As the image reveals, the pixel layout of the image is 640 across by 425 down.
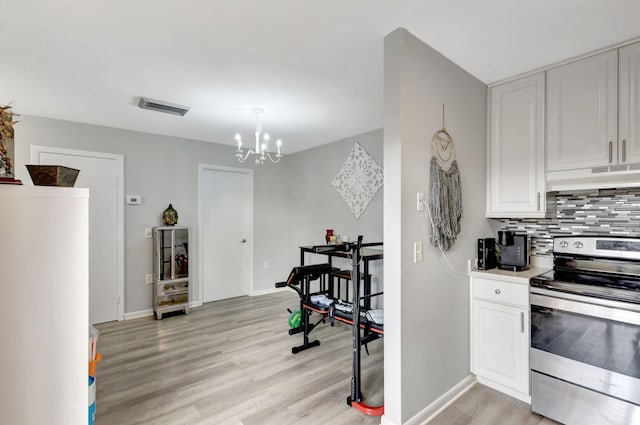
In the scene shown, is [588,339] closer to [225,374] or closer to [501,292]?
[501,292]

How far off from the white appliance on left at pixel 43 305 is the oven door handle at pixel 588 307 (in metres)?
2.57

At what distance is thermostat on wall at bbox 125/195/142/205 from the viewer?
392 centimetres

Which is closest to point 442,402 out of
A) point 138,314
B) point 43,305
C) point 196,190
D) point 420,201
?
point 420,201

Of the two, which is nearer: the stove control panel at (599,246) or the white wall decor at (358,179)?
the stove control panel at (599,246)

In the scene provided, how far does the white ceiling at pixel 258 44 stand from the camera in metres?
1.63

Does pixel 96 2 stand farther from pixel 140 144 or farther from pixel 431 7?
pixel 140 144

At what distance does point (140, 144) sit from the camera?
4.01 meters

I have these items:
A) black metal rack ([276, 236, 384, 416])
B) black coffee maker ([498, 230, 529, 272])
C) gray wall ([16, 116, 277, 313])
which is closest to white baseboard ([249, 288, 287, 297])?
gray wall ([16, 116, 277, 313])

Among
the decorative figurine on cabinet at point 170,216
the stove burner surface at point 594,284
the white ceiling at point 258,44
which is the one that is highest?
the white ceiling at point 258,44

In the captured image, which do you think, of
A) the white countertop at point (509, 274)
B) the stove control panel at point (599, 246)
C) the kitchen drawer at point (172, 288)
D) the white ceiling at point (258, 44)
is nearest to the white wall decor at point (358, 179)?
the white ceiling at point (258, 44)

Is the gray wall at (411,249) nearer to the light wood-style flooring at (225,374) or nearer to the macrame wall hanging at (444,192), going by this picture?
the macrame wall hanging at (444,192)

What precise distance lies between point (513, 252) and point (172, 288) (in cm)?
392

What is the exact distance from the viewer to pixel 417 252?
1924 mm

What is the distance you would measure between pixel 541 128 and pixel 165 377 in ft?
11.6
